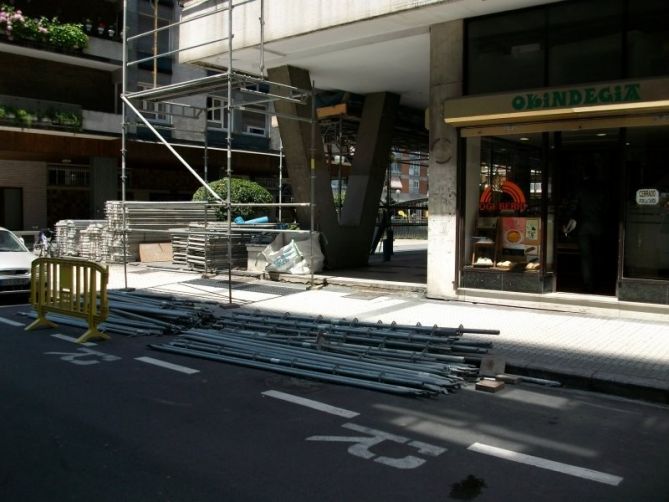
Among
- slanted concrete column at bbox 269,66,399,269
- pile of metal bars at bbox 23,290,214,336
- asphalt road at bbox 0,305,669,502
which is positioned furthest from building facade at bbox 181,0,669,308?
asphalt road at bbox 0,305,669,502

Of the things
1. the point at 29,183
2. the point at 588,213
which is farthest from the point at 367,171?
the point at 29,183

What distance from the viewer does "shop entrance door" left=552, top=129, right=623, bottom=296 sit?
10297mm

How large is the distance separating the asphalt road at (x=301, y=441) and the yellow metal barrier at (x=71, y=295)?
150 centimetres

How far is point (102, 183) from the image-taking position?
1022 inches

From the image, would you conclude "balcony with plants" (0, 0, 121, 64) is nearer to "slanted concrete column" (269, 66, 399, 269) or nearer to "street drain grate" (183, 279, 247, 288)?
"slanted concrete column" (269, 66, 399, 269)

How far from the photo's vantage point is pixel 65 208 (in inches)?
1075

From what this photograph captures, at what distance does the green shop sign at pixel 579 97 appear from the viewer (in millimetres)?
8671

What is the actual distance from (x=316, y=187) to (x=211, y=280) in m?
3.12

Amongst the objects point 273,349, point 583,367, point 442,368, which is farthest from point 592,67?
point 273,349

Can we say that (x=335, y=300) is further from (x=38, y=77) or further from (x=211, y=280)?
(x=38, y=77)

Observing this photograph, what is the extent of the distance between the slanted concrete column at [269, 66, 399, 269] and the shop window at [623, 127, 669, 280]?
6824 millimetres

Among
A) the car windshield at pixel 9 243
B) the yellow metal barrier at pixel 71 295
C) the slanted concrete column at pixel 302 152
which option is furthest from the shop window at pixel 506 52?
the car windshield at pixel 9 243

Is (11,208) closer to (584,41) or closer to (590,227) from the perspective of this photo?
(590,227)

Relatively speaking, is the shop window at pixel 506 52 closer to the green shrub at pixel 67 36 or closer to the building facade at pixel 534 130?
the building facade at pixel 534 130
